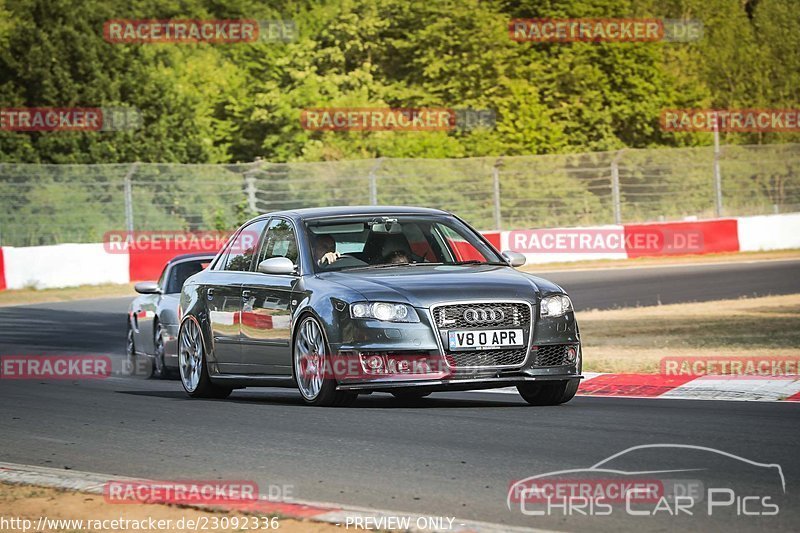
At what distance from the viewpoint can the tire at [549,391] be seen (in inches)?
418

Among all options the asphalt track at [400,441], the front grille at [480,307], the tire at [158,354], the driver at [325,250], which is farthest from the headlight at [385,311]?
the tire at [158,354]

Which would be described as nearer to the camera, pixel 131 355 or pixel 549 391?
pixel 549 391

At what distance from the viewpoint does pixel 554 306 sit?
33.6ft

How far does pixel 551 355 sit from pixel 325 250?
2003mm

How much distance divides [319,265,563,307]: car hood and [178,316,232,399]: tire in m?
1.83

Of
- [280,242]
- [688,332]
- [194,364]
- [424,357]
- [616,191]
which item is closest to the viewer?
[424,357]

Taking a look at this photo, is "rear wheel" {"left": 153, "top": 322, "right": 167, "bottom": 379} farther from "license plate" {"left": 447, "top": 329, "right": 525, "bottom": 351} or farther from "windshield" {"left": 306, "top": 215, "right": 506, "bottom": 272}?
"license plate" {"left": 447, "top": 329, "right": 525, "bottom": 351}

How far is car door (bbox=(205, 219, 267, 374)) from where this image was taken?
11.6 meters

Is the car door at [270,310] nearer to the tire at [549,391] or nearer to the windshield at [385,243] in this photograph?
the windshield at [385,243]

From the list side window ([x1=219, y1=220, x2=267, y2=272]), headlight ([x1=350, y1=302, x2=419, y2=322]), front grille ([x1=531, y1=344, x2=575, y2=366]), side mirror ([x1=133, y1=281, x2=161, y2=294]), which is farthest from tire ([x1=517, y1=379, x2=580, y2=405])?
side mirror ([x1=133, y1=281, x2=161, y2=294])

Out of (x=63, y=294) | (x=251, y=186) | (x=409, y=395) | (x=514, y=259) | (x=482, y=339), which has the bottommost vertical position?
(x=63, y=294)

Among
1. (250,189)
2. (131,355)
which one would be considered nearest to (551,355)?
(131,355)

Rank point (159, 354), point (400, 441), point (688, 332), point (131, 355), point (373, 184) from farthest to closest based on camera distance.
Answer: point (373, 184) → point (688, 332) → point (131, 355) → point (159, 354) → point (400, 441)

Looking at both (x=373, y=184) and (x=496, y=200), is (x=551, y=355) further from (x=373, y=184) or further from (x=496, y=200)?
(x=496, y=200)
